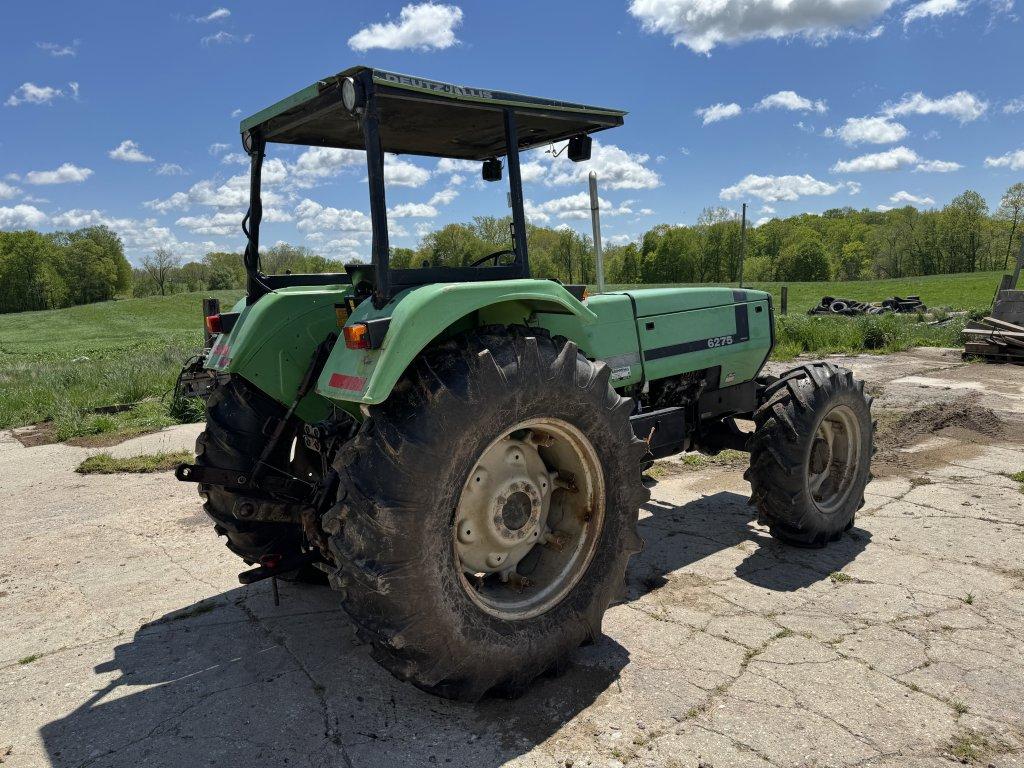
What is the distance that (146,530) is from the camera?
5387 millimetres

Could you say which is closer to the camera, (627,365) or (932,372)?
(627,365)

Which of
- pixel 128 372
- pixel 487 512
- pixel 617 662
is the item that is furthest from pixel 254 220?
pixel 128 372

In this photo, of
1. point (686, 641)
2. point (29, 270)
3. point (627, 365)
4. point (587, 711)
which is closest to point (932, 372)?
point (627, 365)

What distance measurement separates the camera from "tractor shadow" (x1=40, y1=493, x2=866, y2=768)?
2682mm

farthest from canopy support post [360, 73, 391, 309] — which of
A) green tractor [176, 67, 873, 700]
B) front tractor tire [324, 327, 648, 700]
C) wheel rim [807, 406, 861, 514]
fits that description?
wheel rim [807, 406, 861, 514]

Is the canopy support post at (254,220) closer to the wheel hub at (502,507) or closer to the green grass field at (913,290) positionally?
the wheel hub at (502,507)

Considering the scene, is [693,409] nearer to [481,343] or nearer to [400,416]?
[481,343]

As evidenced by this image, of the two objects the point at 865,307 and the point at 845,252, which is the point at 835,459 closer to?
the point at 865,307

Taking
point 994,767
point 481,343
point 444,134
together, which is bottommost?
point 994,767

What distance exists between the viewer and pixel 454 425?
269cm

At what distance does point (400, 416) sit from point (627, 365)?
2192 mm

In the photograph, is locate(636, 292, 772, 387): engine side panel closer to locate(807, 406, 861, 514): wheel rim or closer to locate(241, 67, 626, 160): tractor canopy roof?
locate(807, 406, 861, 514): wheel rim

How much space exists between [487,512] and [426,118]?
82.4 inches

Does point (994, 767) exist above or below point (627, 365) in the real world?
below
